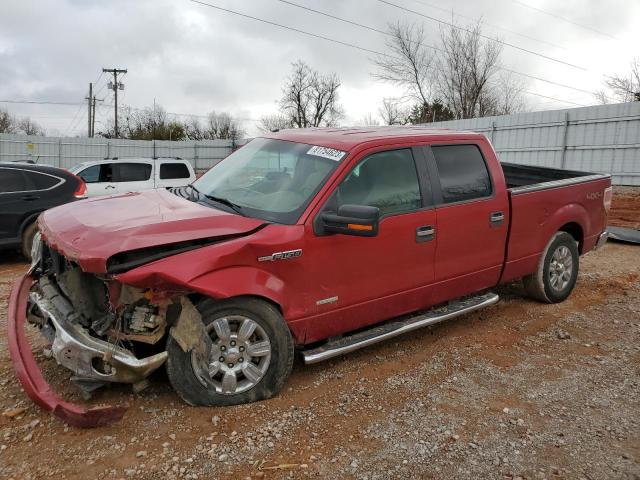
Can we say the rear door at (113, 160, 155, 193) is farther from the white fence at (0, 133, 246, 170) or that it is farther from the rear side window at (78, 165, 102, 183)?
the white fence at (0, 133, 246, 170)

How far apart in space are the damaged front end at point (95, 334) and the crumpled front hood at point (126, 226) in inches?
7.8

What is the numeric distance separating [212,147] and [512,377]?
1155 inches

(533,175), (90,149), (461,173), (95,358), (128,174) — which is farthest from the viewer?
(90,149)

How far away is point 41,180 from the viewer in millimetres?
8047

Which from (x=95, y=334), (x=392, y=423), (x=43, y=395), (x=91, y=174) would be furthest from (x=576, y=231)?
(x=91, y=174)

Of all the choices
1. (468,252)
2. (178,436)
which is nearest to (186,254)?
(178,436)

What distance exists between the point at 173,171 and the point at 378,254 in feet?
35.1

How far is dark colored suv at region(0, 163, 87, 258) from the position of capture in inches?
302

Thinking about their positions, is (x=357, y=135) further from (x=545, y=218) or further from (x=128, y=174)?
(x=128, y=174)

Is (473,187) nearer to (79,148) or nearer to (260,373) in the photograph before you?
(260,373)

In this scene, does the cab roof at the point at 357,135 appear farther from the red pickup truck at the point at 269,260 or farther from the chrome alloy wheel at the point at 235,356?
the chrome alloy wheel at the point at 235,356

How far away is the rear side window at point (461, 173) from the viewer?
14.2 ft

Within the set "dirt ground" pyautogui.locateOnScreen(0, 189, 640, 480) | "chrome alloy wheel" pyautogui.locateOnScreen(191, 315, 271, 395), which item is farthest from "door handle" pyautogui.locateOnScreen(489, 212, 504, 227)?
"chrome alloy wheel" pyautogui.locateOnScreen(191, 315, 271, 395)

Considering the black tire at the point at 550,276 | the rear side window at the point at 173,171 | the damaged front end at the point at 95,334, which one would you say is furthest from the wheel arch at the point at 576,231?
the rear side window at the point at 173,171
